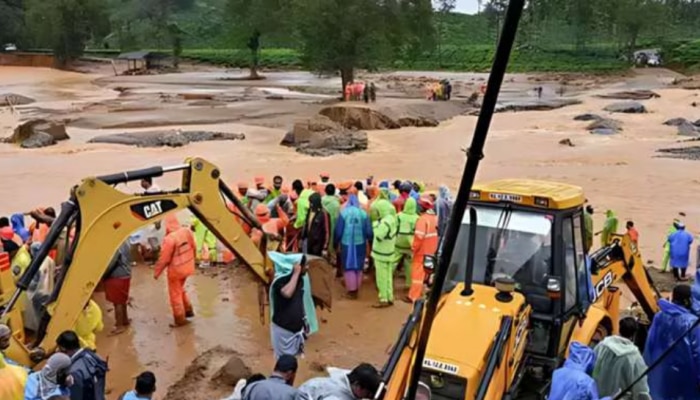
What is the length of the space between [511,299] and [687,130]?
3189 centimetres

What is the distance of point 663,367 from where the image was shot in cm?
683

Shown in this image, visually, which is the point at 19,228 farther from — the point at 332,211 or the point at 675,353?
the point at 675,353

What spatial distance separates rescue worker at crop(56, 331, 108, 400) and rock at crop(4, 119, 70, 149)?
25688 millimetres

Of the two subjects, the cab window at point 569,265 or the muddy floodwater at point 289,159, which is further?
the muddy floodwater at point 289,159

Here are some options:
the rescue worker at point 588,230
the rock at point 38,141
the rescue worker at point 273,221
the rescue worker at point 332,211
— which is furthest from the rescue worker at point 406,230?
the rock at point 38,141

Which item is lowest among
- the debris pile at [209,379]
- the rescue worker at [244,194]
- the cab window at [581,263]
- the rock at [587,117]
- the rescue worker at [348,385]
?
the debris pile at [209,379]

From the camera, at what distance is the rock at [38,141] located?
Answer: 29.6 meters

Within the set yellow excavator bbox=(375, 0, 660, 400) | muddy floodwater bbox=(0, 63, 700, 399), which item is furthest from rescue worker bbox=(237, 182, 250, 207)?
yellow excavator bbox=(375, 0, 660, 400)

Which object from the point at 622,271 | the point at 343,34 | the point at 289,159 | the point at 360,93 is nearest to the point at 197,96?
the point at 343,34

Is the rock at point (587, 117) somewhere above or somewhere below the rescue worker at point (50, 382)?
below

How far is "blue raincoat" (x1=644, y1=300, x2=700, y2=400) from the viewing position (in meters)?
6.54

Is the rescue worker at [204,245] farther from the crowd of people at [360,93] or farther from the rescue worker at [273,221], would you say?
the crowd of people at [360,93]

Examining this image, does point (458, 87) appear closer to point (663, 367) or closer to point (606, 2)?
point (606, 2)

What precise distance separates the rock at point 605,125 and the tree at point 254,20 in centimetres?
3033
